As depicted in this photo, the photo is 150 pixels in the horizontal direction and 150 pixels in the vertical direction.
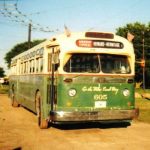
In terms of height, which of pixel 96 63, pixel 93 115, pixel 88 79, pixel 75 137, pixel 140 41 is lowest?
pixel 75 137

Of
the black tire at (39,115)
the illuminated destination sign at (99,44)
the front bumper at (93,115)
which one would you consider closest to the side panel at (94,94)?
the front bumper at (93,115)

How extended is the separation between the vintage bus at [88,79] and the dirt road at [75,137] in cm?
51

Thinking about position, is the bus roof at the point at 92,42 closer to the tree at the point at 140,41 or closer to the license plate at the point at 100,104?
the license plate at the point at 100,104

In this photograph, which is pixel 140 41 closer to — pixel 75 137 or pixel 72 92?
pixel 72 92

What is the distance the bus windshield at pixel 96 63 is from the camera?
11.9 m

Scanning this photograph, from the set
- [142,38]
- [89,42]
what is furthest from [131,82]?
[142,38]

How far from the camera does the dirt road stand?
9953 mm

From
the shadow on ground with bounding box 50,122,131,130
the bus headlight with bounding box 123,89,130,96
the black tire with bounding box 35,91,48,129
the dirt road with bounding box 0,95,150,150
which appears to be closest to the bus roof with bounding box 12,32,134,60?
the bus headlight with bounding box 123,89,130,96

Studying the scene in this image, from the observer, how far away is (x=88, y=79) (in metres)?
12.0

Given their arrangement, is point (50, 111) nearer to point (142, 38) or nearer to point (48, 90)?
point (48, 90)

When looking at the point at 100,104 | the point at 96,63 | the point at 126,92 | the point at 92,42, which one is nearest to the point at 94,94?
the point at 100,104

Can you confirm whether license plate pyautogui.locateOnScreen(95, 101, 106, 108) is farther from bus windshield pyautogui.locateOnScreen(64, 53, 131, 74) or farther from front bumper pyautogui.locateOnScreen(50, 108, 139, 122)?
bus windshield pyautogui.locateOnScreen(64, 53, 131, 74)

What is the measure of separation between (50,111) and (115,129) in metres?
2.56

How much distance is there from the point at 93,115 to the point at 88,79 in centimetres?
112
